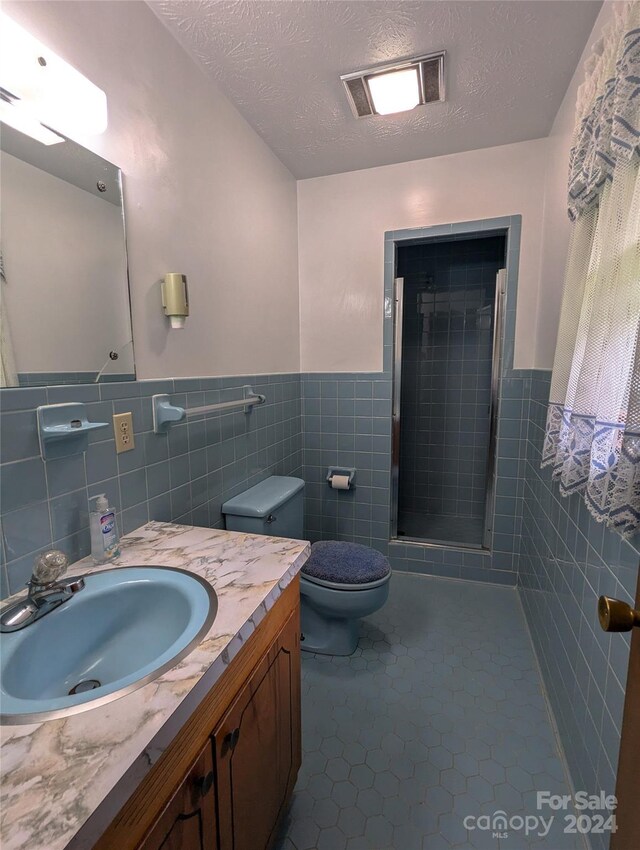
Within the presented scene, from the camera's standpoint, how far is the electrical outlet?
111 cm

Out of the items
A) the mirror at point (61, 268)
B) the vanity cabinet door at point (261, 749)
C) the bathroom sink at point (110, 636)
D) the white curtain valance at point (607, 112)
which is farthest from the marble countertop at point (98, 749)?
the white curtain valance at point (607, 112)

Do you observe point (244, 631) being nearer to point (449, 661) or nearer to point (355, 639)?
point (355, 639)

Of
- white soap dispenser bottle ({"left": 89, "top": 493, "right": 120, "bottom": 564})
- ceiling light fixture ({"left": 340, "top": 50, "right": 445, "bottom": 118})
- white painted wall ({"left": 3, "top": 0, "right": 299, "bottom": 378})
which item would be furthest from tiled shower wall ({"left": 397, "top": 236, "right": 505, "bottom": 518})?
white soap dispenser bottle ({"left": 89, "top": 493, "right": 120, "bottom": 564})

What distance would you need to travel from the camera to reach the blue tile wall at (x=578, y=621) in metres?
0.91

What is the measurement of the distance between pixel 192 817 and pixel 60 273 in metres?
1.19

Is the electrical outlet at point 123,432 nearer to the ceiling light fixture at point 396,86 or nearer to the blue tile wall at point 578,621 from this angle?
the blue tile wall at point 578,621

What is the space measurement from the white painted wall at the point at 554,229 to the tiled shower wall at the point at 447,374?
3.59 feet

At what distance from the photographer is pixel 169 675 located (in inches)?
24.0

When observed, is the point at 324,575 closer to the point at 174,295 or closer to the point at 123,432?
the point at 123,432

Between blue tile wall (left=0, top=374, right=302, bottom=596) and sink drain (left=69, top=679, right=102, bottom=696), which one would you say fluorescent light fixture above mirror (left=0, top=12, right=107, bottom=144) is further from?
sink drain (left=69, top=679, right=102, bottom=696)

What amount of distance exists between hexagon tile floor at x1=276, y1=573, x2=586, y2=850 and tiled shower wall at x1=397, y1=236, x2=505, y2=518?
141 cm

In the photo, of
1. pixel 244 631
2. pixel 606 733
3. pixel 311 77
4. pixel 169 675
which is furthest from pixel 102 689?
pixel 311 77

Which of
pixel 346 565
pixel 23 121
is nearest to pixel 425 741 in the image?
pixel 346 565

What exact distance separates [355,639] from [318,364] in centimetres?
160
